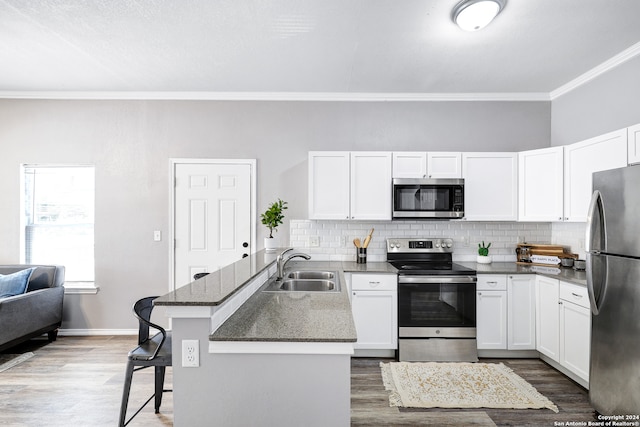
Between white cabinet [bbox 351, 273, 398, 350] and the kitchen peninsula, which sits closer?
the kitchen peninsula

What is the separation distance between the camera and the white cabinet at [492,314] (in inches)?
129

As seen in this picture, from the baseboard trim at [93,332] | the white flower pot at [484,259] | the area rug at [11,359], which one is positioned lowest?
the area rug at [11,359]

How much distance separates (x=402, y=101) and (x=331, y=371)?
332cm

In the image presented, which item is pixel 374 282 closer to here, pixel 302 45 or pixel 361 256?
pixel 361 256

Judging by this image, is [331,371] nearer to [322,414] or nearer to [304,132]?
[322,414]

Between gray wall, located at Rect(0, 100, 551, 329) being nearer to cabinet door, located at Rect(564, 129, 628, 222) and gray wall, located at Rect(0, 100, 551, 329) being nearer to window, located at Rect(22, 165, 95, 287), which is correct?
window, located at Rect(22, 165, 95, 287)

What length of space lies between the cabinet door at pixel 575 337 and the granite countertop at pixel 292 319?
1.99 m

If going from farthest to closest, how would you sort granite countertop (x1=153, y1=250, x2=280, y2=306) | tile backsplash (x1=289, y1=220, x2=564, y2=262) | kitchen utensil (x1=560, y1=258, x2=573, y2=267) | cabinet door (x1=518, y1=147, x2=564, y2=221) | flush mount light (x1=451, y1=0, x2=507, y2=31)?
1. tile backsplash (x1=289, y1=220, x2=564, y2=262)
2. kitchen utensil (x1=560, y1=258, x2=573, y2=267)
3. cabinet door (x1=518, y1=147, x2=564, y2=221)
4. flush mount light (x1=451, y1=0, x2=507, y2=31)
5. granite countertop (x1=153, y1=250, x2=280, y2=306)

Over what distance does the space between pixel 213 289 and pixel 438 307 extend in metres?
2.38

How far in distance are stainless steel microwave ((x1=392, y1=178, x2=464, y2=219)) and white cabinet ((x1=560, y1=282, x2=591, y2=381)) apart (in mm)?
1153

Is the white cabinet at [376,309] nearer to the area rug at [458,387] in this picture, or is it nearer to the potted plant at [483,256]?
the area rug at [458,387]

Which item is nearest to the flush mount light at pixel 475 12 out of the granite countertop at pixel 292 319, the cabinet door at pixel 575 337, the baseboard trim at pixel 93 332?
the granite countertop at pixel 292 319

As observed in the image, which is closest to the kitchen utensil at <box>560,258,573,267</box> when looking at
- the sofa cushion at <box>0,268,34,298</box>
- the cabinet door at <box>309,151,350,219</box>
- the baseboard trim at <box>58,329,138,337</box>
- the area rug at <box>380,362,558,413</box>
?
the area rug at <box>380,362,558,413</box>

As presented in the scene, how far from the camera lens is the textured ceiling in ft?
7.59
